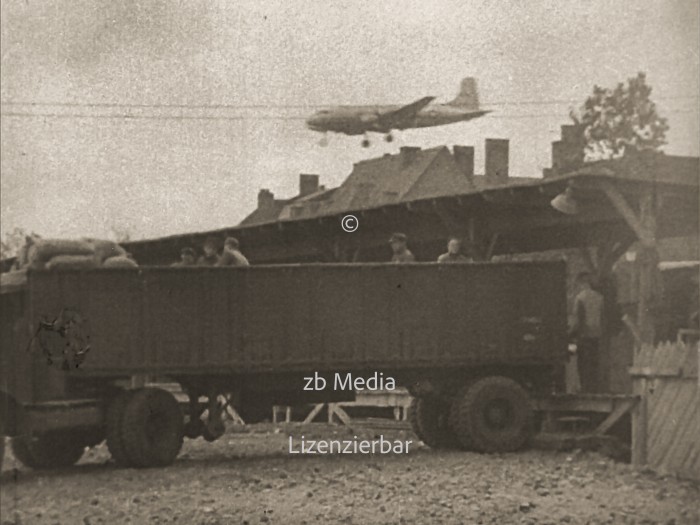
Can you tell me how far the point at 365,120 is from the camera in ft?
41.1

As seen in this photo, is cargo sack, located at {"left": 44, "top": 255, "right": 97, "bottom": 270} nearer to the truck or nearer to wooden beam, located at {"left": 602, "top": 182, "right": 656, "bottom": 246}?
the truck

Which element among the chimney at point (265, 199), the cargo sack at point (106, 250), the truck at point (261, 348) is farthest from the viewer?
the truck at point (261, 348)

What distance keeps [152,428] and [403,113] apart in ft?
13.4

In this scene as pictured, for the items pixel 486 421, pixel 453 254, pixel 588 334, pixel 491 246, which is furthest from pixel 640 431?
pixel 491 246

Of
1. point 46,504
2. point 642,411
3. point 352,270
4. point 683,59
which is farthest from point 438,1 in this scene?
point 46,504

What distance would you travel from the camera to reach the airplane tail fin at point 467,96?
12.7 metres

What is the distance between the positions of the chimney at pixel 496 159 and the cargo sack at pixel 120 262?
3.58m

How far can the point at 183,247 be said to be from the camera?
13.6 meters

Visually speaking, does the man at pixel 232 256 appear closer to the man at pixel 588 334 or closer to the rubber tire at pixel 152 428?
the rubber tire at pixel 152 428

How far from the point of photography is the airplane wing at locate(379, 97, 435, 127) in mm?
12492

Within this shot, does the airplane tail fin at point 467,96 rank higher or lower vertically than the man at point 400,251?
higher

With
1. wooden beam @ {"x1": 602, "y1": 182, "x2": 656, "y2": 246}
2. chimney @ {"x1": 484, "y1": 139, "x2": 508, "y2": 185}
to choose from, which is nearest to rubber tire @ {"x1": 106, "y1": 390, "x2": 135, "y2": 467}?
chimney @ {"x1": 484, "y1": 139, "x2": 508, "y2": 185}

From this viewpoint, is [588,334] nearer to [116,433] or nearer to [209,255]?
[209,255]

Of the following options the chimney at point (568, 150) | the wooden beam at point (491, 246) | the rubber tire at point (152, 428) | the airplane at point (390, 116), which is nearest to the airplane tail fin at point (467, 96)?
the airplane at point (390, 116)
